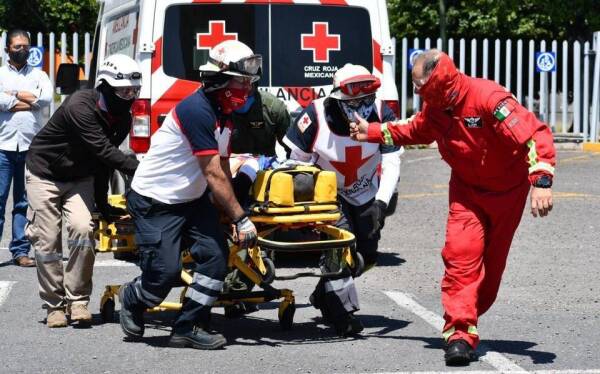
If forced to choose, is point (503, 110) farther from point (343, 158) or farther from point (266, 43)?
point (266, 43)

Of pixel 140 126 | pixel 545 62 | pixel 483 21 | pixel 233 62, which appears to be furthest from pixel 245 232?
pixel 483 21

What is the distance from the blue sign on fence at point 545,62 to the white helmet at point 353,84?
A: 17.7 meters

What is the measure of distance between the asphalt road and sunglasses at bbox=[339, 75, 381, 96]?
4.84 ft

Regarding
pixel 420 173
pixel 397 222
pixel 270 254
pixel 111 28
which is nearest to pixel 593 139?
pixel 420 173

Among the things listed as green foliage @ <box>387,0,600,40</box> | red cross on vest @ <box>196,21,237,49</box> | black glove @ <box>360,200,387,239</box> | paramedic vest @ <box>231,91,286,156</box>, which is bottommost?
black glove @ <box>360,200,387,239</box>

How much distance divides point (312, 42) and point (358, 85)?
330 centimetres

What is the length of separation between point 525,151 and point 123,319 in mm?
2547

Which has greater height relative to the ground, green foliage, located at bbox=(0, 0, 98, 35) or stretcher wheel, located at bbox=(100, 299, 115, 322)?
green foliage, located at bbox=(0, 0, 98, 35)

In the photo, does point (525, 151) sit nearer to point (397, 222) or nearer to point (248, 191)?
point (248, 191)

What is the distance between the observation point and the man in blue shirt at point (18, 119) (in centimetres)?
1138

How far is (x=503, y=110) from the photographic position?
7188 mm

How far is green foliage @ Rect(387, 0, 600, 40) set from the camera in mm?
36031

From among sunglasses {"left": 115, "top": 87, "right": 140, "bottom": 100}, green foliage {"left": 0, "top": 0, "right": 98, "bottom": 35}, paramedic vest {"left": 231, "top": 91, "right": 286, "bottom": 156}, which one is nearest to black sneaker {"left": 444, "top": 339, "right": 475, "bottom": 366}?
sunglasses {"left": 115, "top": 87, "right": 140, "bottom": 100}

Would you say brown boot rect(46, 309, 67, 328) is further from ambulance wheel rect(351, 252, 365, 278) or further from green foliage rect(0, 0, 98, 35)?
green foliage rect(0, 0, 98, 35)
